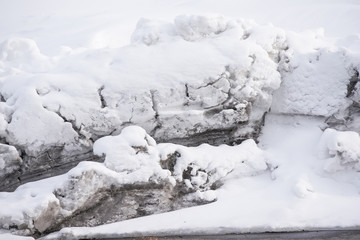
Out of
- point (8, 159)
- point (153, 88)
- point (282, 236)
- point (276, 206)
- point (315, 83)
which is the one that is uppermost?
point (153, 88)

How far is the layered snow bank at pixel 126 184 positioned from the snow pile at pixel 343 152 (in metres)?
0.88

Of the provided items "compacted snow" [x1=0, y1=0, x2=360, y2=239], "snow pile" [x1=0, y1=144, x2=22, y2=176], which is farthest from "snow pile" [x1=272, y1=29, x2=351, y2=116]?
"snow pile" [x1=0, y1=144, x2=22, y2=176]

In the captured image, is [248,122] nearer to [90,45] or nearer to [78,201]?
[78,201]

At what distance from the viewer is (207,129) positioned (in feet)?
14.8

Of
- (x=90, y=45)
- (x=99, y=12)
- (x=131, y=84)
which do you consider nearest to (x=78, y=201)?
(x=131, y=84)

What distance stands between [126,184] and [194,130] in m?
1.32

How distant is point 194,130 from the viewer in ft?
14.7

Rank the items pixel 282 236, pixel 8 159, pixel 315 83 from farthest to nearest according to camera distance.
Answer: pixel 315 83 < pixel 8 159 < pixel 282 236

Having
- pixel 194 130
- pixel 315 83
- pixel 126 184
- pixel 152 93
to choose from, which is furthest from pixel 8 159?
pixel 315 83

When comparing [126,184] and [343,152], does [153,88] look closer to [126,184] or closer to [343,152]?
[126,184]

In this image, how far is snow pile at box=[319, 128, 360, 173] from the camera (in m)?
4.01

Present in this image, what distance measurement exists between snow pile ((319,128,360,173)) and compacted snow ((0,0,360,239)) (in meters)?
0.02

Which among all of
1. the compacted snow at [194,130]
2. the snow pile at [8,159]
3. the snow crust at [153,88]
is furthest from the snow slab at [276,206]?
the snow pile at [8,159]

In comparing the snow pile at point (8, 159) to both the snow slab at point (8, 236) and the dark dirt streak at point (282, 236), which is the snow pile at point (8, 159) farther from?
the dark dirt streak at point (282, 236)
